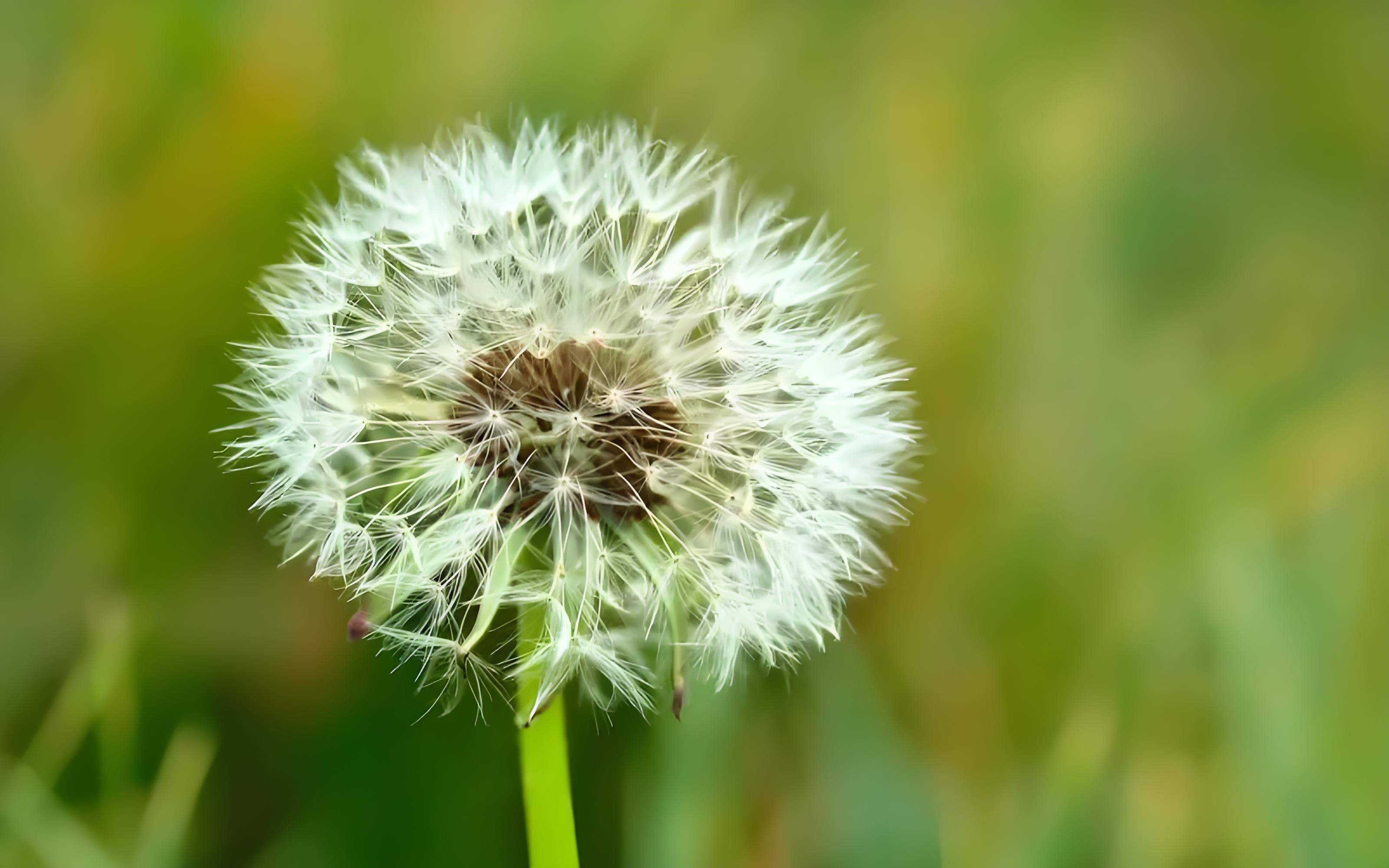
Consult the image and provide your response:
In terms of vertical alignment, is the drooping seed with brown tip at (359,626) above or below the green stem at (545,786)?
above

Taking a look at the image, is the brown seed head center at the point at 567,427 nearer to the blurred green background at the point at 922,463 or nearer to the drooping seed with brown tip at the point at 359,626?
the drooping seed with brown tip at the point at 359,626

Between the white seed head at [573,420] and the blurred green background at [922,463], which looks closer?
the white seed head at [573,420]

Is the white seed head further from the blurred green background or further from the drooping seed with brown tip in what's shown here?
the blurred green background

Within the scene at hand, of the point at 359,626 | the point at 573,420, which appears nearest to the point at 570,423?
the point at 573,420

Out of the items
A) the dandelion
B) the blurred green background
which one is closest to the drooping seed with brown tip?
the dandelion

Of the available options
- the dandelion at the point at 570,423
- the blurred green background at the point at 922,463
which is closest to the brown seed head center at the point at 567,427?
the dandelion at the point at 570,423

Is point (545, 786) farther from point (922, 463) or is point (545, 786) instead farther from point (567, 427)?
point (922, 463)

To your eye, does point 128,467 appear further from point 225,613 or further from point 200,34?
point 200,34
